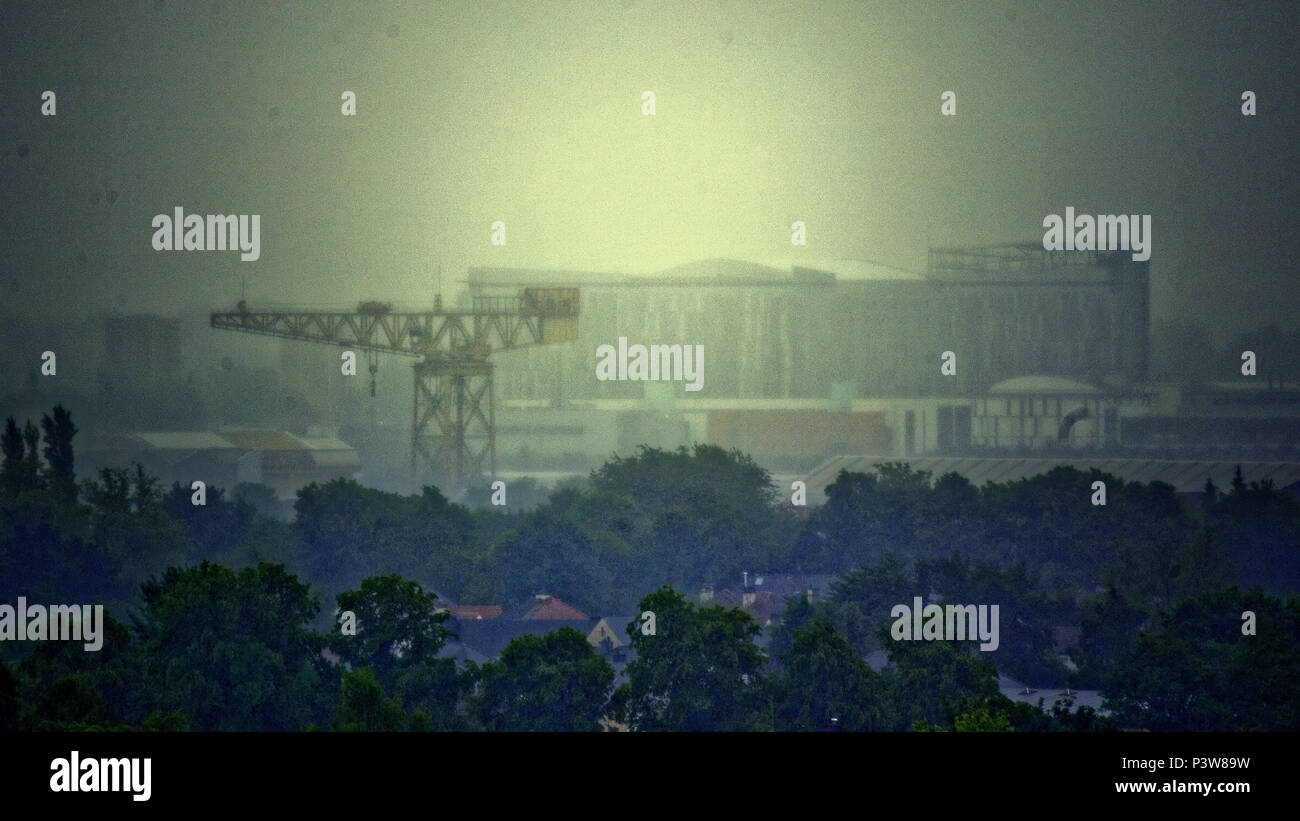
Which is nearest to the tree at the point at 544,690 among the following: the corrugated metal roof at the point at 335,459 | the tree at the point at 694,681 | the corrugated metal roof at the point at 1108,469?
the tree at the point at 694,681

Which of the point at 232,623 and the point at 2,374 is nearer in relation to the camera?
the point at 232,623

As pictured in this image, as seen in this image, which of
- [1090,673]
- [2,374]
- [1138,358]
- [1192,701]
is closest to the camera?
[1192,701]

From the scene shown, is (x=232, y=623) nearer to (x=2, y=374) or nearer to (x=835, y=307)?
(x=2, y=374)

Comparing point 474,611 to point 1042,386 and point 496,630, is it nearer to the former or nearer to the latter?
point 496,630

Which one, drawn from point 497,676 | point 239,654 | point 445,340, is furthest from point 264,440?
point 497,676

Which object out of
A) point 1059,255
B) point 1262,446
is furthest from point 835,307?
point 1262,446
